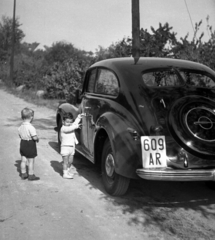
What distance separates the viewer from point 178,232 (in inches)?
143

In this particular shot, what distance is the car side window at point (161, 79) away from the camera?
4977 mm

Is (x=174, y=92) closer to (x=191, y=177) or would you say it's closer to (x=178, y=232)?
(x=191, y=177)

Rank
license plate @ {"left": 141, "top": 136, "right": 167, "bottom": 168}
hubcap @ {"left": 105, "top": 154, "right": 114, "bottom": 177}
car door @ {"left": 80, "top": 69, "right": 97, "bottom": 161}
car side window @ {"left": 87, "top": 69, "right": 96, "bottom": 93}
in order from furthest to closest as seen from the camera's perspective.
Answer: car side window @ {"left": 87, "top": 69, "right": 96, "bottom": 93}, car door @ {"left": 80, "top": 69, "right": 97, "bottom": 161}, hubcap @ {"left": 105, "top": 154, "right": 114, "bottom": 177}, license plate @ {"left": 141, "top": 136, "right": 167, "bottom": 168}

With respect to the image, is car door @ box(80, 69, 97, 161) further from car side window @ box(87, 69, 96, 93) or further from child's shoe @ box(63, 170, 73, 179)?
child's shoe @ box(63, 170, 73, 179)

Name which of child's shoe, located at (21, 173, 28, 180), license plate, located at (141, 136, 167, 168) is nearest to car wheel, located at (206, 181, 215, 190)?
license plate, located at (141, 136, 167, 168)

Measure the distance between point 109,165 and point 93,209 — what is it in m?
0.73

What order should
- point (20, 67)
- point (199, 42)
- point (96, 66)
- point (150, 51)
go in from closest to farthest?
1. point (96, 66)
2. point (199, 42)
3. point (150, 51)
4. point (20, 67)

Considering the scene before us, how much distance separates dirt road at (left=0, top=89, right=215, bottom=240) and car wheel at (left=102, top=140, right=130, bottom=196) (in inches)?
4.3

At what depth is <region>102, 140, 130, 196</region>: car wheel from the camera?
454 cm

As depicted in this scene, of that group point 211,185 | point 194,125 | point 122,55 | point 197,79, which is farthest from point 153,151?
point 122,55

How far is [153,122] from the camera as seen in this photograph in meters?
4.29

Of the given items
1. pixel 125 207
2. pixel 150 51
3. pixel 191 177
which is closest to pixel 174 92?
pixel 191 177

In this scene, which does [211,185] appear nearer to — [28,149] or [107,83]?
[107,83]

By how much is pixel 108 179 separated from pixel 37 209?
1101 millimetres
